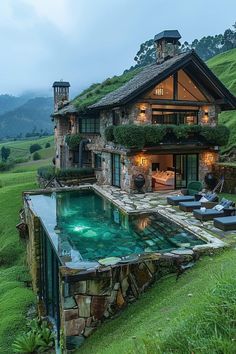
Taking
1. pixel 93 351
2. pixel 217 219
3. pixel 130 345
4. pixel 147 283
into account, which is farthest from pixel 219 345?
pixel 217 219

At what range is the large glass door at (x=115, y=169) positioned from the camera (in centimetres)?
2289

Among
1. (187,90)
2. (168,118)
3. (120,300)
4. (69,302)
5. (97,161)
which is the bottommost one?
(120,300)

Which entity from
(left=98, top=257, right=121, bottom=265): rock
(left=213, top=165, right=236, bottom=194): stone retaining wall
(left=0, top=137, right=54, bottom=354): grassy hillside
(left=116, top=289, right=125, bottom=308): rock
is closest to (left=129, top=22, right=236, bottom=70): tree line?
(left=0, top=137, right=54, bottom=354): grassy hillside

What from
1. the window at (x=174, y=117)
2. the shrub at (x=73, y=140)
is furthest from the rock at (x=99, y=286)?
the shrub at (x=73, y=140)

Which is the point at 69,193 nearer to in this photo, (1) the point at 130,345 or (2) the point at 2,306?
(2) the point at 2,306

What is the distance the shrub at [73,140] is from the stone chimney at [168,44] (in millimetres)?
8807

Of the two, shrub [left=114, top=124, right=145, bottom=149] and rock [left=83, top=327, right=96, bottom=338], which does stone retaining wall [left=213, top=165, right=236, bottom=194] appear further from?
rock [left=83, top=327, right=96, bottom=338]

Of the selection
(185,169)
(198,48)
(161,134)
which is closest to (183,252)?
(161,134)

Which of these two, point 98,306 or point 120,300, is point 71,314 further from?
point 120,300

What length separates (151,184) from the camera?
847 inches

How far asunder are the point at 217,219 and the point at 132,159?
351 inches

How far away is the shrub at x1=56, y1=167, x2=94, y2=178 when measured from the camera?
86.0ft

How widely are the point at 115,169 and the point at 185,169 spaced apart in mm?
4416

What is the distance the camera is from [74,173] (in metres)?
26.4
